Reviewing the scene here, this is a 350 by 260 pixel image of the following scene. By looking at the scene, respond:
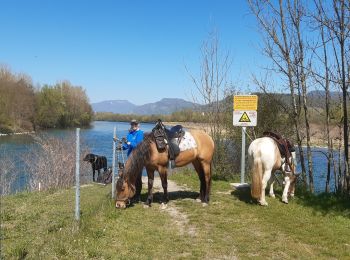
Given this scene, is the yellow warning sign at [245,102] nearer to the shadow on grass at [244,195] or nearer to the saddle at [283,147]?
the saddle at [283,147]

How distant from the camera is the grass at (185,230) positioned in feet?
17.0

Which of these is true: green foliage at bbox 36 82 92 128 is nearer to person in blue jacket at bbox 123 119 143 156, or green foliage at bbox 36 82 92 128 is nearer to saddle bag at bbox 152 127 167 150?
person in blue jacket at bbox 123 119 143 156

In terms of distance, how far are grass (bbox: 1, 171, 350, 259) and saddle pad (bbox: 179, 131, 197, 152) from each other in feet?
4.09

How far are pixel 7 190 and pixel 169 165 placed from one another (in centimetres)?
1000

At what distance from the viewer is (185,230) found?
638 cm

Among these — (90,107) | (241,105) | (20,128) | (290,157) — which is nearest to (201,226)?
(290,157)

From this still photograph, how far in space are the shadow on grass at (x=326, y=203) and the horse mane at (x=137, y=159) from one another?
11.8 ft

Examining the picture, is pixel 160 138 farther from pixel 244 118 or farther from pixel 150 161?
pixel 244 118

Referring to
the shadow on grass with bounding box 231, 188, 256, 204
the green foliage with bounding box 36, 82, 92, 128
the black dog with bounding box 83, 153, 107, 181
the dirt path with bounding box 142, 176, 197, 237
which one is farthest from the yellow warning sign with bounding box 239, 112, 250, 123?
the green foliage with bounding box 36, 82, 92, 128

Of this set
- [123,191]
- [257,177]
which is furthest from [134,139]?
[257,177]

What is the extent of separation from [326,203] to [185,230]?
146 inches

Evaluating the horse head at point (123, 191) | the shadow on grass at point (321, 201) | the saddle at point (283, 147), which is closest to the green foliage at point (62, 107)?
the shadow on grass at point (321, 201)

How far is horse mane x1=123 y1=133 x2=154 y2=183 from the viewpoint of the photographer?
752 centimetres

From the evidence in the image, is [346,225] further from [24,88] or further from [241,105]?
[24,88]
